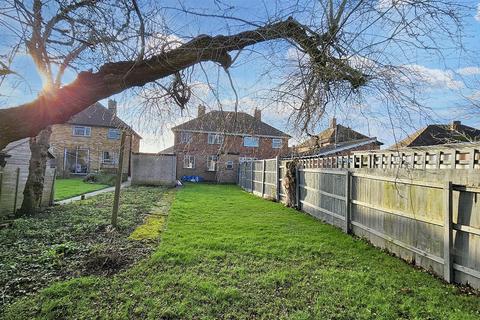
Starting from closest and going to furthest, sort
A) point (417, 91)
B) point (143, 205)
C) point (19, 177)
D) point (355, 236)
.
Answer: point (417, 91)
point (355, 236)
point (19, 177)
point (143, 205)

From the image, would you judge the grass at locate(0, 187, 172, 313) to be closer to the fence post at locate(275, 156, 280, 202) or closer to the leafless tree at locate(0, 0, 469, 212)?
the leafless tree at locate(0, 0, 469, 212)

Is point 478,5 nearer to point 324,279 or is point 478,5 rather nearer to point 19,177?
point 324,279

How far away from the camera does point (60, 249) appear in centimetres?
538

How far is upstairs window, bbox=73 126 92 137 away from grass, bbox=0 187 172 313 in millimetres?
21651

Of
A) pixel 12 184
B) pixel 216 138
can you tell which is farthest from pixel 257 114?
pixel 12 184

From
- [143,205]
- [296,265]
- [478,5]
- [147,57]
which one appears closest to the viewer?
[478,5]

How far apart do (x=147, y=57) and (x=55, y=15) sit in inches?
56.7

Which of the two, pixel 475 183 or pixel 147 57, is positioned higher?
pixel 147 57

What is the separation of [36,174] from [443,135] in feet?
36.4

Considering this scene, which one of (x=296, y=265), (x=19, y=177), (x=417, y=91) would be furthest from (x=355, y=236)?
(x=19, y=177)

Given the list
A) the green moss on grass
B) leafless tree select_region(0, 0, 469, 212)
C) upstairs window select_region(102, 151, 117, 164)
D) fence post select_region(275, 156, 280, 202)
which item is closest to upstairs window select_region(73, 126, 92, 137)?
upstairs window select_region(102, 151, 117, 164)

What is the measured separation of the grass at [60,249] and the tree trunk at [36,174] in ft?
1.90

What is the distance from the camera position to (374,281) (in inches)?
175

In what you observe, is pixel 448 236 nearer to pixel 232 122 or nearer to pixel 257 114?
pixel 257 114
